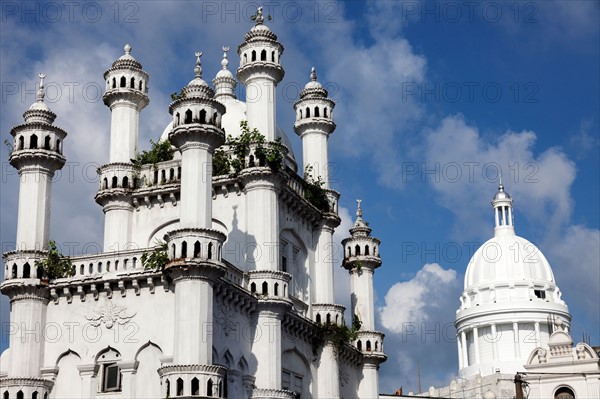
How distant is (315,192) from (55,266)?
1529 centimetres

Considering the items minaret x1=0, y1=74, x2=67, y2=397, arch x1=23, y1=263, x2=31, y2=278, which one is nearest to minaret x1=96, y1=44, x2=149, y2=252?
minaret x1=0, y1=74, x2=67, y2=397

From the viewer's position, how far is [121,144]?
4522 cm

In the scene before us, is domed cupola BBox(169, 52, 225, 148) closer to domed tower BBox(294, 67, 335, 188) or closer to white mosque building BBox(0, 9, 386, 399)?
white mosque building BBox(0, 9, 386, 399)

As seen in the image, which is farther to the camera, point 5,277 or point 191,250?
point 5,277

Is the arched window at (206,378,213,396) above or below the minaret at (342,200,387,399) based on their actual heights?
below

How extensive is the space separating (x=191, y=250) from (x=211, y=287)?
64.2 inches

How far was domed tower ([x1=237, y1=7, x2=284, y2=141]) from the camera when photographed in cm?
4531

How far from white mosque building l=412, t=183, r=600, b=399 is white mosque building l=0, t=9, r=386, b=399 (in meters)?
50.2

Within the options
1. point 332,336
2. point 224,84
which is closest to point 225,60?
point 224,84

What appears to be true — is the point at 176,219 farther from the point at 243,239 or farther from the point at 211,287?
the point at 211,287

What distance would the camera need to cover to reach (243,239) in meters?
43.2

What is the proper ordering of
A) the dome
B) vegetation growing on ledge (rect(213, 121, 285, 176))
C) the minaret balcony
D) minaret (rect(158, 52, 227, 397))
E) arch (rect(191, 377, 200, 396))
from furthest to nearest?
the dome
vegetation growing on ledge (rect(213, 121, 285, 176))
minaret (rect(158, 52, 227, 397))
arch (rect(191, 377, 200, 396))
the minaret balcony

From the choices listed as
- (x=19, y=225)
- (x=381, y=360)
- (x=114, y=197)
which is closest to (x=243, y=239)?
(x=114, y=197)

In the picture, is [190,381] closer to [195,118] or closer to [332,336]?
[195,118]
